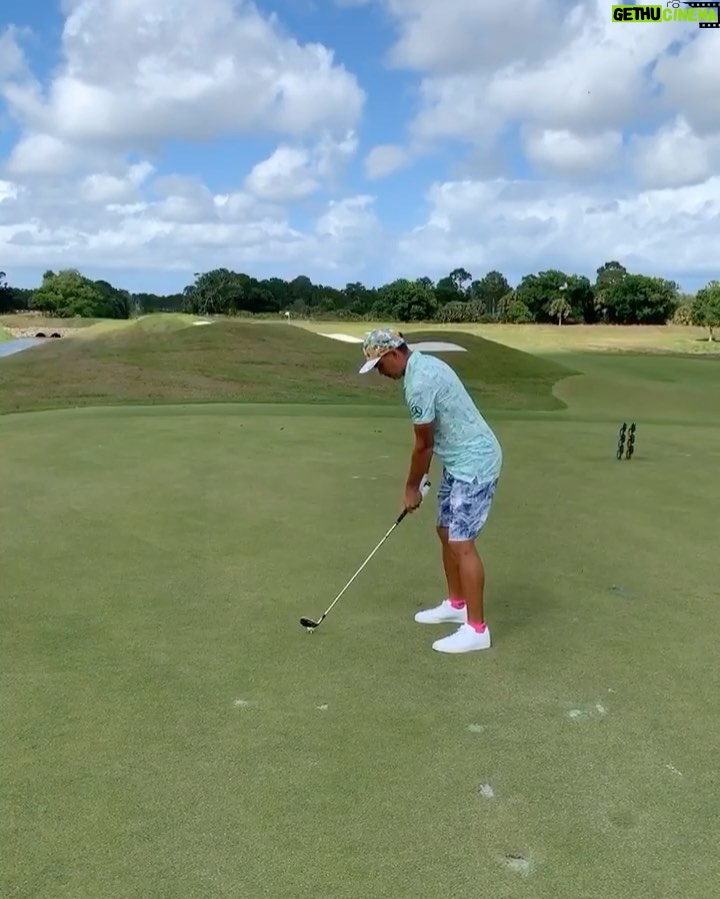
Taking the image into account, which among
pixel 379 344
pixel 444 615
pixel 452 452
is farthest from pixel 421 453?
pixel 444 615

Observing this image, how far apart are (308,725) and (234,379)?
803 inches

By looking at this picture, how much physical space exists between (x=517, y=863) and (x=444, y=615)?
229cm

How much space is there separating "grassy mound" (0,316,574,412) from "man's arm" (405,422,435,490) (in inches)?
569

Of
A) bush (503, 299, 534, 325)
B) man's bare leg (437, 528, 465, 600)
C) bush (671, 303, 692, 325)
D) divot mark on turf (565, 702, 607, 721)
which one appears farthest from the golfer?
bush (503, 299, 534, 325)

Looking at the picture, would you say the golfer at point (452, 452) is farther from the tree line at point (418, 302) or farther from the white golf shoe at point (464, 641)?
the tree line at point (418, 302)

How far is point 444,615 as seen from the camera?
514cm

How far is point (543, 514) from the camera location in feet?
26.2

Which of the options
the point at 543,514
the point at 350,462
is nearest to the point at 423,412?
the point at 543,514

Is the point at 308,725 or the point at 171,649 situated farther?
the point at 171,649

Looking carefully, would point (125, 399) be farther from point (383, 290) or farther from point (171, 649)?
point (383, 290)

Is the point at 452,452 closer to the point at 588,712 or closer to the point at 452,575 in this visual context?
the point at 452,575

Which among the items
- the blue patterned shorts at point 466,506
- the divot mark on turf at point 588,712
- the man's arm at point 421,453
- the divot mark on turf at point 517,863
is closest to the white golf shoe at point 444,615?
the blue patterned shorts at point 466,506

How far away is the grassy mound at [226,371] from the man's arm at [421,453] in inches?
569

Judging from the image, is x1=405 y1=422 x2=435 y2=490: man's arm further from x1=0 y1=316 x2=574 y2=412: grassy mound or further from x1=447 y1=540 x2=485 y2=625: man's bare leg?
x1=0 y1=316 x2=574 y2=412: grassy mound
